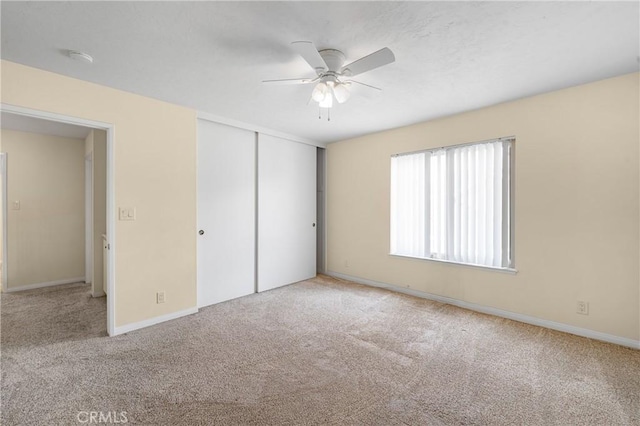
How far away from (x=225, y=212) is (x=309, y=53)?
2563mm

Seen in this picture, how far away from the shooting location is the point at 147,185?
3.05 meters

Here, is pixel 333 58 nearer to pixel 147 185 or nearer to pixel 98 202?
pixel 147 185

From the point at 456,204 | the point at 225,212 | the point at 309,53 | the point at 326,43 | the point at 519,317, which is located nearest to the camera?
the point at 309,53

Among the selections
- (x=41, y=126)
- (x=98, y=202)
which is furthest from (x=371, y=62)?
(x=41, y=126)

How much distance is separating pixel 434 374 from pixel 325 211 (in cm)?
343

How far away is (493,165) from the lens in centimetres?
339

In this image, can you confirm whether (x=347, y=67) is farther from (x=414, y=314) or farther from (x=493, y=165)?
(x=414, y=314)

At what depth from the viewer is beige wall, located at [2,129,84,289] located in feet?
14.0

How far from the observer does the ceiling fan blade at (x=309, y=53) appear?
175 cm

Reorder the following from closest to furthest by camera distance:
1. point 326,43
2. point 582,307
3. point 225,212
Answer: point 326,43, point 582,307, point 225,212

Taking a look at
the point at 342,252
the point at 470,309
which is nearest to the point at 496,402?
the point at 470,309

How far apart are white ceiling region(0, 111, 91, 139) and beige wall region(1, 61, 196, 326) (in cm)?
144

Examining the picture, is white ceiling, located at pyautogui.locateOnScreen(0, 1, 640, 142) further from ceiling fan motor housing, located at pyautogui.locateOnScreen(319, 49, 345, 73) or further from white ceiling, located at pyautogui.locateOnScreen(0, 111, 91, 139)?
white ceiling, located at pyautogui.locateOnScreen(0, 111, 91, 139)

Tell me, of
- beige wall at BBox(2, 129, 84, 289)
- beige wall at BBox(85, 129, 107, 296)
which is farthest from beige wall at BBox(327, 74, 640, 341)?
beige wall at BBox(2, 129, 84, 289)
